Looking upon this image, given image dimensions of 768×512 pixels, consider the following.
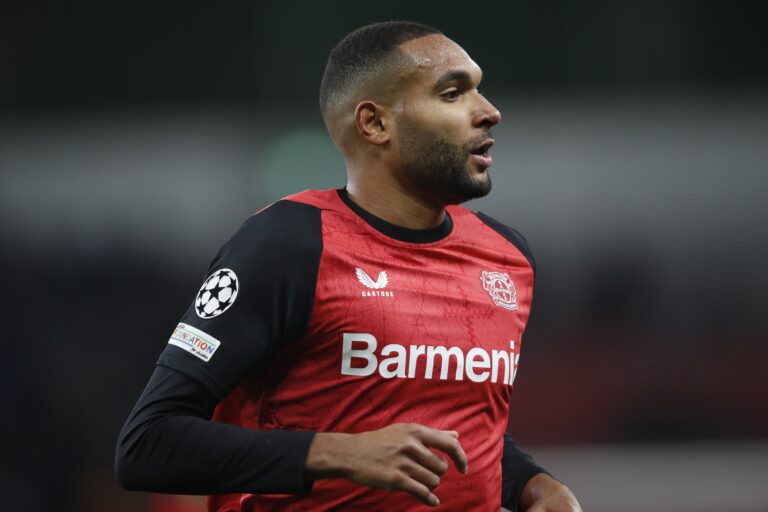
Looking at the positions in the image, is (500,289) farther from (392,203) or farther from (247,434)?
(247,434)

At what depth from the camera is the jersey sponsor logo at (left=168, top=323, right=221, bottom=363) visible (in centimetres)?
211

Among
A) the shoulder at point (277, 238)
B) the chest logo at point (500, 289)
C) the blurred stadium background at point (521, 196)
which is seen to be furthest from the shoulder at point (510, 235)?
the blurred stadium background at point (521, 196)

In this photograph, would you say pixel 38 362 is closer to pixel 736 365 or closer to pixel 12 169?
pixel 12 169

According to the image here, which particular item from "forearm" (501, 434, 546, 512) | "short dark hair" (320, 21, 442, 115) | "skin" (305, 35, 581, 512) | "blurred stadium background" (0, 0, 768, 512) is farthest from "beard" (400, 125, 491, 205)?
"blurred stadium background" (0, 0, 768, 512)

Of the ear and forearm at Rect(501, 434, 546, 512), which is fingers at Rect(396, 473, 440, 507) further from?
the ear

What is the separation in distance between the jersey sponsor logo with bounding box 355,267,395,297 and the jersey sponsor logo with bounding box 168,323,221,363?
14.5 inches

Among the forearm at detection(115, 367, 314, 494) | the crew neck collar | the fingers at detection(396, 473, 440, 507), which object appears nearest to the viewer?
the fingers at detection(396, 473, 440, 507)

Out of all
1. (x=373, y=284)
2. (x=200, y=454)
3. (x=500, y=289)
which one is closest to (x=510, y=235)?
(x=500, y=289)

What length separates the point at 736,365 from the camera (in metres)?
8.22

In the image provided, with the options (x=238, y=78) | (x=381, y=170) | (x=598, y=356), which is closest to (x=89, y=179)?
(x=238, y=78)

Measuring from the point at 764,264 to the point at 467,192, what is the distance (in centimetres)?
705

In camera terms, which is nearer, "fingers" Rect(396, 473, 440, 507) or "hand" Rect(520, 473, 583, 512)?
"fingers" Rect(396, 473, 440, 507)

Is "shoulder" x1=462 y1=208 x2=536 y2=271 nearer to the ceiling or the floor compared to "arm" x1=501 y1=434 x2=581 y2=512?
nearer to the ceiling

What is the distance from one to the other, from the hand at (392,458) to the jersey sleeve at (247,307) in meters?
0.26
